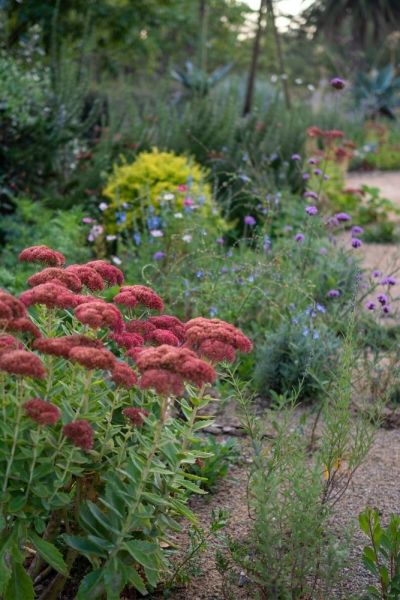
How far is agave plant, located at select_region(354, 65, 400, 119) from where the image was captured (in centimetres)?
1723

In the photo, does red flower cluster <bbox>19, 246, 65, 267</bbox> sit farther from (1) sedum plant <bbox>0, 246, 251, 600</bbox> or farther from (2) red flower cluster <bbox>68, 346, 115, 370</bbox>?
(2) red flower cluster <bbox>68, 346, 115, 370</bbox>

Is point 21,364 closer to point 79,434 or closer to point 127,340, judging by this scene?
point 79,434

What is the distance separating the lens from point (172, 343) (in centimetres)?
204

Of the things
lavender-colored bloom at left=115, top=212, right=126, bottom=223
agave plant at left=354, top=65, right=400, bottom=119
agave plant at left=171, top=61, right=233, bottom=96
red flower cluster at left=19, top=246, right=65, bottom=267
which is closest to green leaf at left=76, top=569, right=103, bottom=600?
red flower cluster at left=19, top=246, right=65, bottom=267

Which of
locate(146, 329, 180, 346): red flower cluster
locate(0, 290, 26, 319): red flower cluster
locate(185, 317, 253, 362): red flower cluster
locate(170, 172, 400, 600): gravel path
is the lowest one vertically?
locate(170, 172, 400, 600): gravel path

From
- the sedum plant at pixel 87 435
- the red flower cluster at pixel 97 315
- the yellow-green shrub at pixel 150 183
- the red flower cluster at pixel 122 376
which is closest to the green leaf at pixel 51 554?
the sedum plant at pixel 87 435

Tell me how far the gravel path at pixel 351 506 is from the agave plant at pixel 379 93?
1476cm

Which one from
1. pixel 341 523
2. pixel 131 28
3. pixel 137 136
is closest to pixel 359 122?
pixel 131 28

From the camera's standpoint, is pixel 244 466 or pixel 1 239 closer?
pixel 244 466

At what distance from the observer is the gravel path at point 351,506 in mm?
2318

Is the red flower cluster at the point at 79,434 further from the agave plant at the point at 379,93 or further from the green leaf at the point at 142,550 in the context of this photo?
the agave plant at the point at 379,93

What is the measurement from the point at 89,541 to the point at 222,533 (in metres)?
0.76

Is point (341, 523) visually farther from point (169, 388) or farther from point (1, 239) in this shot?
point (1, 239)

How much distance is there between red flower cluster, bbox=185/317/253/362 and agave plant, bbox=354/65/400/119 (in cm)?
1598
